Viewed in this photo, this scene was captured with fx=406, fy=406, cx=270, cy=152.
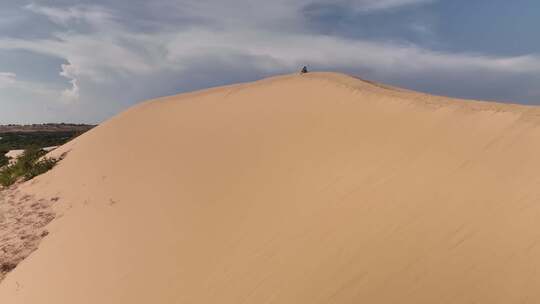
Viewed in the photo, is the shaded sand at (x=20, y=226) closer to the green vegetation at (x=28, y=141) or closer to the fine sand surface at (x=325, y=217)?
the fine sand surface at (x=325, y=217)

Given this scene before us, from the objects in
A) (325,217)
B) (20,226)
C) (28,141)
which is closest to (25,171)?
(20,226)

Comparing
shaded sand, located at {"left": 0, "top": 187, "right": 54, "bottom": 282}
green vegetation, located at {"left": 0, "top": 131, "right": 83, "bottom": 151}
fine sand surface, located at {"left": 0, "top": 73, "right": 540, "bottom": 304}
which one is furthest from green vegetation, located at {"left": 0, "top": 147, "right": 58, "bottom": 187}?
green vegetation, located at {"left": 0, "top": 131, "right": 83, "bottom": 151}

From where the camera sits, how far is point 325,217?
240 inches

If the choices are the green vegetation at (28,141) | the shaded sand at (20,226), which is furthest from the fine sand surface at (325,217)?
the green vegetation at (28,141)

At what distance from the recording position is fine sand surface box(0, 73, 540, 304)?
4742 mm

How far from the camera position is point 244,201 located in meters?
7.60

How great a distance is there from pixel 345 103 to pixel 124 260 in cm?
615

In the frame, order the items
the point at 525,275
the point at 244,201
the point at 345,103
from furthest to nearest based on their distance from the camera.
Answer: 1. the point at 345,103
2. the point at 244,201
3. the point at 525,275

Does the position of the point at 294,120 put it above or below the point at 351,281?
above

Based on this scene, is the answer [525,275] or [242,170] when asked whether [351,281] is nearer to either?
[525,275]

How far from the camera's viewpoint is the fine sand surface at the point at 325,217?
4.74 m

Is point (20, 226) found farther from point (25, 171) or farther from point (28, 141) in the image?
point (28, 141)

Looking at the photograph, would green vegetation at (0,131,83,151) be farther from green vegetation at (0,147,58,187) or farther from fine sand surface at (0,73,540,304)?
fine sand surface at (0,73,540,304)

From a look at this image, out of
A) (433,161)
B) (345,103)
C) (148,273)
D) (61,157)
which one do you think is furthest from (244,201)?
(61,157)
